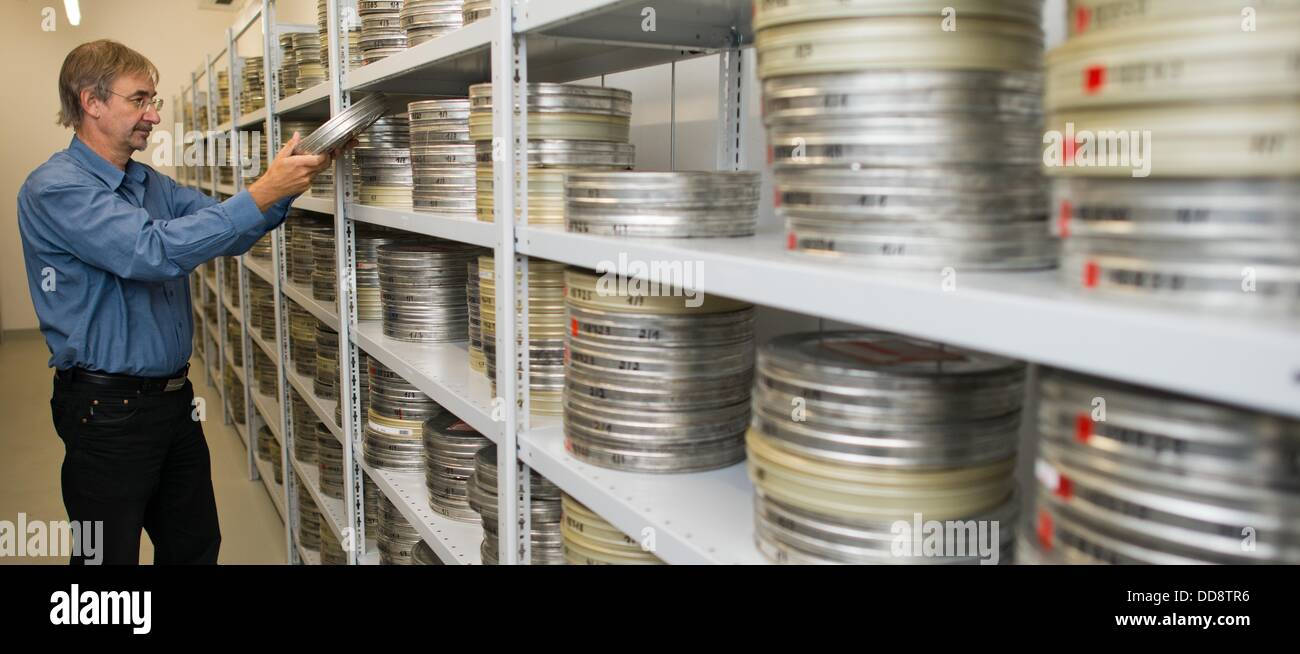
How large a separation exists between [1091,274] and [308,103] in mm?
3064

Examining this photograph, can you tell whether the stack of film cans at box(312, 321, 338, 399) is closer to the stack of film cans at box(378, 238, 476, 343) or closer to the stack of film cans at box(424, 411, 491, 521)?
the stack of film cans at box(378, 238, 476, 343)

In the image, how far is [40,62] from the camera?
35.2 feet

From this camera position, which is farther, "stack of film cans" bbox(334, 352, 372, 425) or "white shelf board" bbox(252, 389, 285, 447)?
"white shelf board" bbox(252, 389, 285, 447)

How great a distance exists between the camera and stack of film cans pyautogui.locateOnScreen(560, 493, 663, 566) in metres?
1.62

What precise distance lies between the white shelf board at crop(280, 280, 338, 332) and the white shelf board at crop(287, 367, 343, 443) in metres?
0.31

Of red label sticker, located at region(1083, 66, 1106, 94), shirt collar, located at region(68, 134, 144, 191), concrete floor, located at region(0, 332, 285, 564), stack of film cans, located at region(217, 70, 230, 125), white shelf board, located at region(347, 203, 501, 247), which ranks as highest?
stack of film cans, located at region(217, 70, 230, 125)

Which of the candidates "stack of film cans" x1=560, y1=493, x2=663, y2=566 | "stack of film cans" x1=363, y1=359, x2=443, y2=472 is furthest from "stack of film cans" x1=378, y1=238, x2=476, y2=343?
"stack of film cans" x1=560, y1=493, x2=663, y2=566

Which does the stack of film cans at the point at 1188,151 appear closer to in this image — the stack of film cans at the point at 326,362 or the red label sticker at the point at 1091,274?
the red label sticker at the point at 1091,274

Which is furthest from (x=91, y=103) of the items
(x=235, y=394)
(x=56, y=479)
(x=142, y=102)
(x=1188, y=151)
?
(x=235, y=394)

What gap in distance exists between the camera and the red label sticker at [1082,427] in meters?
0.80

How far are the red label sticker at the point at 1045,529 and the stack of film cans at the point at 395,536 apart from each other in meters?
2.27
